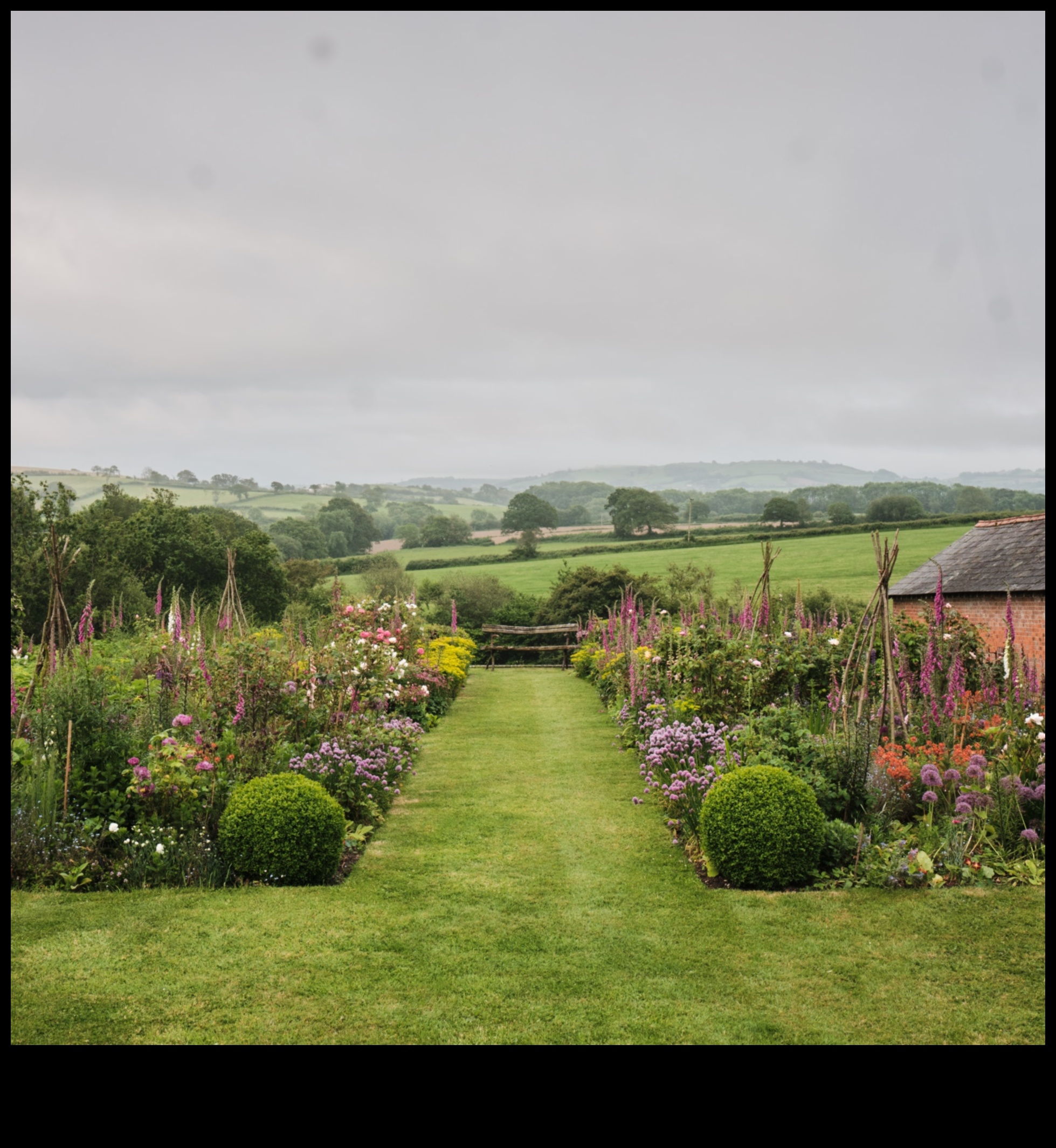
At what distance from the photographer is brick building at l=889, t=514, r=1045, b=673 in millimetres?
13695

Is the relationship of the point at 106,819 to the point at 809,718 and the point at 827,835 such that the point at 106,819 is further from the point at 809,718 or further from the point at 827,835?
the point at 809,718

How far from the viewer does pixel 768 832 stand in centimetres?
564

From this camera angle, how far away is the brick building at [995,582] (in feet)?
44.9

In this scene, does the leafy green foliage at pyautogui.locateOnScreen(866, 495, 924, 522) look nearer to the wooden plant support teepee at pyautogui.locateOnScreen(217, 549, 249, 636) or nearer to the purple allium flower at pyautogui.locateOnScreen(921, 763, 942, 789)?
the wooden plant support teepee at pyautogui.locateOnScreen(217, 549, 249, 636)

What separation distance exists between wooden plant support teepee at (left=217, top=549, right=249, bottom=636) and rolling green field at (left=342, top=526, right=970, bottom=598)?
18.4m

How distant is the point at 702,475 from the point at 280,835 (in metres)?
108

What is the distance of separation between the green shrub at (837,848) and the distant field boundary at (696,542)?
30304 mm

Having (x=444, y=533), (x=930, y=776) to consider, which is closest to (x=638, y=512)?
(x=444, y=533)

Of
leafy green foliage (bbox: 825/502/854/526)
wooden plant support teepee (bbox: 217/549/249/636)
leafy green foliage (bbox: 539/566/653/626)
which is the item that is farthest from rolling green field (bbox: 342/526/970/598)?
wooden plant support teepee (bbox: 217/549/249/636)

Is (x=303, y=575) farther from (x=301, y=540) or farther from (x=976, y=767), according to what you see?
(x=976, y=767)

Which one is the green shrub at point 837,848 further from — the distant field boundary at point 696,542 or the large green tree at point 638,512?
the large green tree at point 638,512

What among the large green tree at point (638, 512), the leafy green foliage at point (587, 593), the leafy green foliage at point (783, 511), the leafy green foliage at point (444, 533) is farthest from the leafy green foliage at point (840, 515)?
the leafy green foliage at point (444, 533)

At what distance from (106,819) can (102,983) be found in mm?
2168
